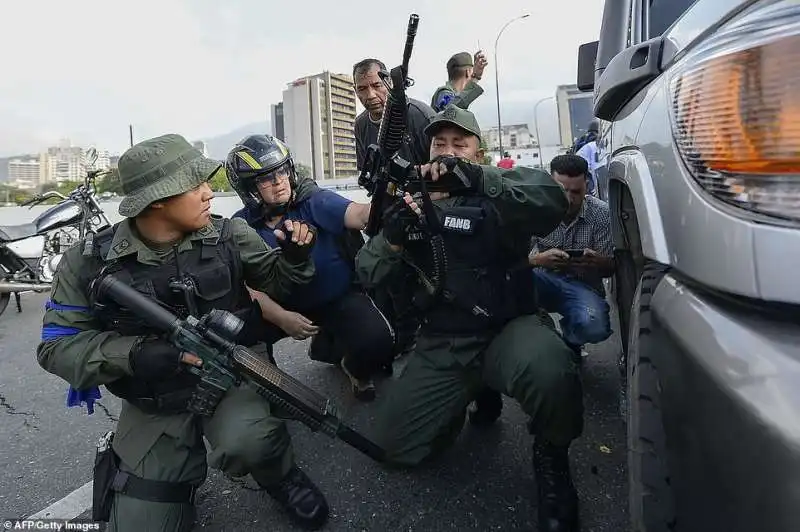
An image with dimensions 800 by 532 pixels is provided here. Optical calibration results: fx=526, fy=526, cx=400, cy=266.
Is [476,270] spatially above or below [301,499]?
above

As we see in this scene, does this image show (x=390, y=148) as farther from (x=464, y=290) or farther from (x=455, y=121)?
(x=464, y=290)

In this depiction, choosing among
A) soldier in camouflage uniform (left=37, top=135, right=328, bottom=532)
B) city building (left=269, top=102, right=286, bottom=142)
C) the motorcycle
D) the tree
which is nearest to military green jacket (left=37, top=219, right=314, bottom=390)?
soldier in camouflage uniform (left=37, top=135, right=328, bottom=532)

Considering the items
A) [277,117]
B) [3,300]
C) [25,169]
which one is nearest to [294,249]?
[3,300]

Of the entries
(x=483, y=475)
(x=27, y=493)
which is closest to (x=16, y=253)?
(x=27, y=493)

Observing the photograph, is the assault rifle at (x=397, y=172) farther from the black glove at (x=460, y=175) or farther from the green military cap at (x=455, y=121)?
the green military cap at (x=455, y=121)

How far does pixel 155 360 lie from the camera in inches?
65.9

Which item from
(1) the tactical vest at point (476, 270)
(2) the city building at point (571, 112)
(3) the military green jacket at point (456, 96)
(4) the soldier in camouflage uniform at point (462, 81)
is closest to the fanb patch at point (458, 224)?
(1) the tactical vest at point (476, 270)

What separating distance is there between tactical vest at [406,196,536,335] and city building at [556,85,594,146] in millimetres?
10333

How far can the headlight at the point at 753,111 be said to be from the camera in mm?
593

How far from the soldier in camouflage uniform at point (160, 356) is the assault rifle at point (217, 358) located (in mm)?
57

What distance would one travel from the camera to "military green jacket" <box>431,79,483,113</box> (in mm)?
3459

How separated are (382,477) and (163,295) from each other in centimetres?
106

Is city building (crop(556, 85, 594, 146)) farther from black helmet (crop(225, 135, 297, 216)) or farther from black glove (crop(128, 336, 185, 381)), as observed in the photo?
black glove (crop(128, 336, 185, 381))


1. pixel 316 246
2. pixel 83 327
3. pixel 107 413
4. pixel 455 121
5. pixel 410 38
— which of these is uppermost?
pixel 410 38
